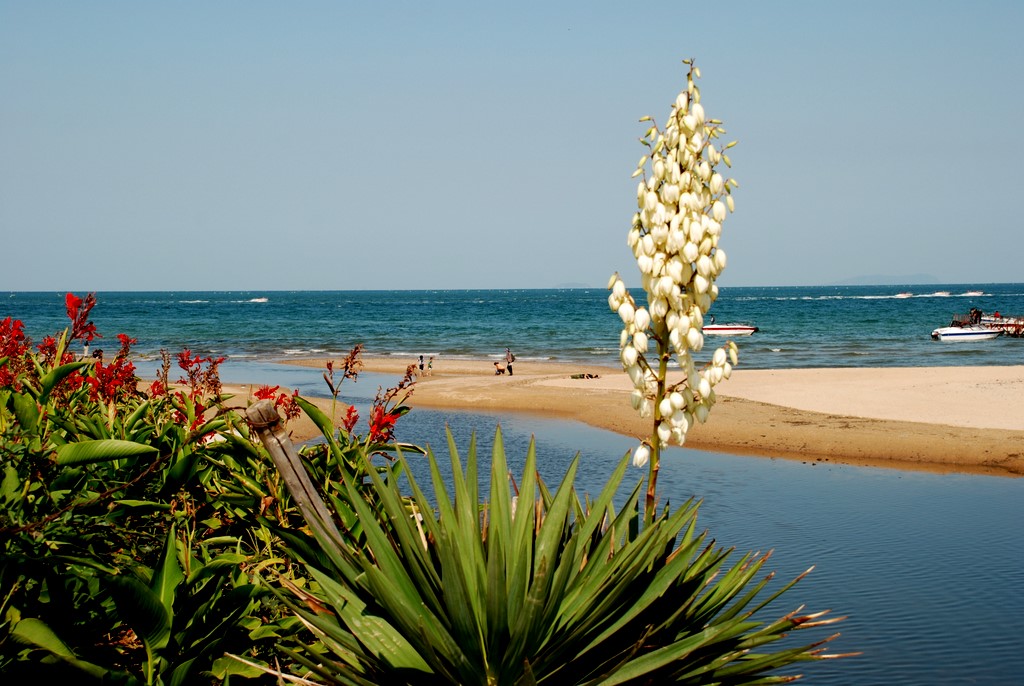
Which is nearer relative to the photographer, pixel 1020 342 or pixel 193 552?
pixel 193 552

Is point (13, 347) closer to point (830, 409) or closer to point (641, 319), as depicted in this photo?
point (641, 319)

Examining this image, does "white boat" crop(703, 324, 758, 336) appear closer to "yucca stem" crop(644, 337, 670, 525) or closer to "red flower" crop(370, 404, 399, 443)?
"red flower" crop(370, 404, 399, 443)

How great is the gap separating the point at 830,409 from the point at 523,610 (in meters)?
17.0

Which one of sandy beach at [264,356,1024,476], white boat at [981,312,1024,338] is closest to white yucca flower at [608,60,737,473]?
sandy beach at [264,356,1024,476]

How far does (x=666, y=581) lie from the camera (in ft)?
9.67

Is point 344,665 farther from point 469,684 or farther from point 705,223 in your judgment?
point 705,223

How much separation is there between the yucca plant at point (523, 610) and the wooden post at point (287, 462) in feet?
0.11

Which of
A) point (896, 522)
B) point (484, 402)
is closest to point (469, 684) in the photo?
point (896, 522)

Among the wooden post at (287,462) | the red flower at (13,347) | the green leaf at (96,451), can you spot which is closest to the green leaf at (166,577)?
the green leaf at (96,451)

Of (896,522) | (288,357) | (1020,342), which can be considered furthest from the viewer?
(1020,342)

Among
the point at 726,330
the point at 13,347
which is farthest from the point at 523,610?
the point at 726,330

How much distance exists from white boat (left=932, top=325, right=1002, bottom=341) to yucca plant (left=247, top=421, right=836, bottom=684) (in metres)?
44.7

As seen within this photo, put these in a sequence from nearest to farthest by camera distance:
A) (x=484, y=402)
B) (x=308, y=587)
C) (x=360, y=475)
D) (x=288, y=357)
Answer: (x=308, y=587)
(x=360, y=475)
(x=484, y=402)
(x=288, y=357)

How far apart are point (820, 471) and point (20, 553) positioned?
11.6 metres
